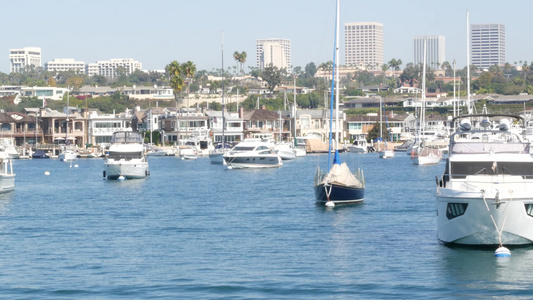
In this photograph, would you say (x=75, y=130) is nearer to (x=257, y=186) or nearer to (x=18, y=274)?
(x=257, y=186)

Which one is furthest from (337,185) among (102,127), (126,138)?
(102,127)

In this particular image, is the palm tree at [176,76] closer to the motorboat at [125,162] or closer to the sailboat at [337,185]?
the motorboat at [125,162]

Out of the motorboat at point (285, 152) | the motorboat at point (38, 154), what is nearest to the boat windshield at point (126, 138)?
the motorboat at point (285, 152)

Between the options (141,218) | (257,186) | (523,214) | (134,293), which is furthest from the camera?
(257,186)

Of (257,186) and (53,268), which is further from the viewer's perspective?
(257,186)

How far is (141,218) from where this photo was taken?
48.8m

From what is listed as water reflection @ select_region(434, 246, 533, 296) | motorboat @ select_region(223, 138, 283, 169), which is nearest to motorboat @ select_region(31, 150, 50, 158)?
motorboat @ select_region(223, 138, 283, 169)

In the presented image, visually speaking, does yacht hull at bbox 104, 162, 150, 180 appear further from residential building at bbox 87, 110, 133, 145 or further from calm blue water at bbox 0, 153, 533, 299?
residential building at bbox 87, 110, 133, 145

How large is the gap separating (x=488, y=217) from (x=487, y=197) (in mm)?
897

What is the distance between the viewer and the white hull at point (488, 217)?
3119cm

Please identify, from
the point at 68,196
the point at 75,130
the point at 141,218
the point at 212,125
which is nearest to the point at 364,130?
the point at 212,125

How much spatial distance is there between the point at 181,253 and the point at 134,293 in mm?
7534

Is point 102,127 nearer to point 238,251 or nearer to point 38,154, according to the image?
point 38,154

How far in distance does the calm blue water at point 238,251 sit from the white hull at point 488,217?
608mm
